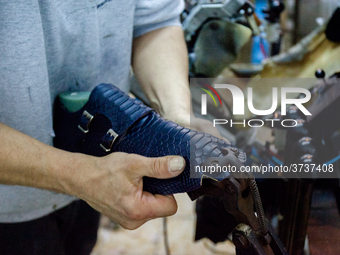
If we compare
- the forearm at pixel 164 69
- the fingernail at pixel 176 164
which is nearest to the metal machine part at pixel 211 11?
the forearm at pixel 164 69

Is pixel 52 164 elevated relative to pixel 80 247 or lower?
elevated

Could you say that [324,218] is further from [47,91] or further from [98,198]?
[47,91]

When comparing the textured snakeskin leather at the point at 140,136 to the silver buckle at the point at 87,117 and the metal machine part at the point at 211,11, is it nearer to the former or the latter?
the silver buckle at the point at 87,117

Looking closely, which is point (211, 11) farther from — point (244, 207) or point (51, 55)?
point (244, 207)

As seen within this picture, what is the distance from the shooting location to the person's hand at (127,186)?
41cm

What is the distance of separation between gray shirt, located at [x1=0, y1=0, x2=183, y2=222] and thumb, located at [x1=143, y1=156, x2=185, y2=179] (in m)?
0.25

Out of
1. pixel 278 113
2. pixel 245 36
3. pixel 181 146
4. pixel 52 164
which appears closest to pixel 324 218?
pixel 278 113

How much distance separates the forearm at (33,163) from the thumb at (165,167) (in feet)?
0.34

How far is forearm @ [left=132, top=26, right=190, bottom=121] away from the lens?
26.5 inches

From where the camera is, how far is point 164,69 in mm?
711

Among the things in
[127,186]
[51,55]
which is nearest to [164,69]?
[51,55]

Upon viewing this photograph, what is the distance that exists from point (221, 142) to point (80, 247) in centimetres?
51

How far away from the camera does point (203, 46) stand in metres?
1.02

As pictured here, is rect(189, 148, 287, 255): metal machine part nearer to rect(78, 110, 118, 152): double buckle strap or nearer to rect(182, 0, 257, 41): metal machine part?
rect(78, 110, 118, 152): double buckle strap
